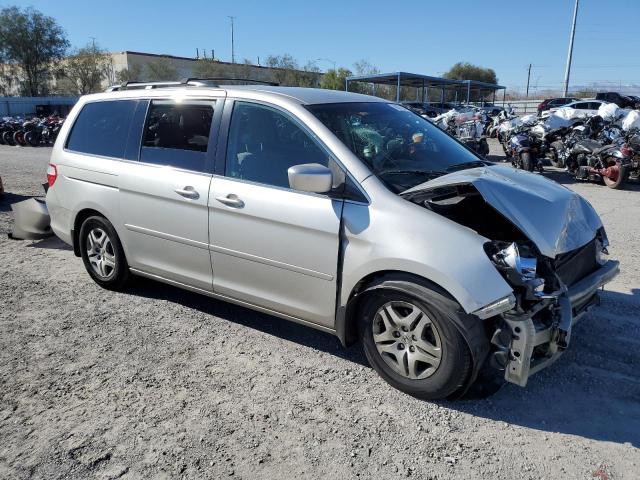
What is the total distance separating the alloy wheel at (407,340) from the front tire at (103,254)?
2.67 metres

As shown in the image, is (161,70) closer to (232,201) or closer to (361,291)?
(232,201)

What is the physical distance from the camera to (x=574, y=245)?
3.24 m

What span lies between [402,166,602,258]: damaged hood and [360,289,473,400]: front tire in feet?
2.20

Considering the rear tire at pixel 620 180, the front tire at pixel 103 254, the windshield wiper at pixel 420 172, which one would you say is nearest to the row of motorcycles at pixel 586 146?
the rear tire at pixel 620 180

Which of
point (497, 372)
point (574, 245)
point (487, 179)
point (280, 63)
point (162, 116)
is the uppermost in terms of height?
point (280, 63)

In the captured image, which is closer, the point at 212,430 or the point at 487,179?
the point at 212,430

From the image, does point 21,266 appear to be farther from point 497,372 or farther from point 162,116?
point 497,372

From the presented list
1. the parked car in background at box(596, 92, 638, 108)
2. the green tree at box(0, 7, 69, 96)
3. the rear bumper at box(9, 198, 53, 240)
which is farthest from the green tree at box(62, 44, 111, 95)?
the rear bumper at box(9, 198, 53, 240)

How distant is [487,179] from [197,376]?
91.6 inches

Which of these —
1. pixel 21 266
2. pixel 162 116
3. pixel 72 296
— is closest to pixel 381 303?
pixel 162 116

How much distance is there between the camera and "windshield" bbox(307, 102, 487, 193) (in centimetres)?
349

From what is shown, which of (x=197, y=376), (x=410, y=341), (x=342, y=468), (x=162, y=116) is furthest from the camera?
(x=162, y=116)

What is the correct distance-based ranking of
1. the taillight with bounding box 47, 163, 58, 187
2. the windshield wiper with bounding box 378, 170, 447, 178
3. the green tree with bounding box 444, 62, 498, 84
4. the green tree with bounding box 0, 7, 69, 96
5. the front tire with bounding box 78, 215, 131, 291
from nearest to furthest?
1. the windshield wiper with bounding box 378, 170, 447, 178
2. the front tire with bounding box 78, 215, 131, 291
3. the taillight with bounding box 47, 163, 58, 187
4. the green tree with bounding box 0, 7, 69, 96
5. the green tree with bounding box 444, 62, 498, 84

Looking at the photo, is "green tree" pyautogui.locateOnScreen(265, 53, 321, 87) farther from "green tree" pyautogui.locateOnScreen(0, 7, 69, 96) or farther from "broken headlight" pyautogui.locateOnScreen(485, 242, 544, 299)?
"broken headlight" pyautogui.locateOnScreen(485, 242, 544, 299)
